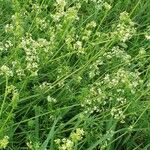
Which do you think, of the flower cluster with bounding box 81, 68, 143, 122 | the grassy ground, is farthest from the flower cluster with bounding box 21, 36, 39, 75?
the flower cluster with bounding box 81, 68, 143, 122

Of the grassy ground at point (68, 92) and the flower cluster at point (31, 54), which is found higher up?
the flower cluster at point (31, 54)

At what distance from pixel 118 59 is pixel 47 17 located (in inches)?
26.0

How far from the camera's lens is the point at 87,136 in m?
2.65

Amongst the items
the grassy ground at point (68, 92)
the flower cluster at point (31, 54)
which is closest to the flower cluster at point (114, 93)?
the grassy ground at point (68, 92)

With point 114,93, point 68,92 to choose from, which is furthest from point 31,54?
point 114,93

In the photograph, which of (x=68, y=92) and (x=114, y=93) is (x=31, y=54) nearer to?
(x=68, y=92)

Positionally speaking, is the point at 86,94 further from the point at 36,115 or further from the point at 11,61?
the point at 11,61

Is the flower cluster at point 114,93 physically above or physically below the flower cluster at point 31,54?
below

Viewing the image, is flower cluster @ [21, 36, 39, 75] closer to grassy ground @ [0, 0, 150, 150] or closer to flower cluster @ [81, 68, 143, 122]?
grassy ground @ [0, 0, 150, 150]

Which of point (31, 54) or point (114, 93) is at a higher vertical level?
point (31, 54)

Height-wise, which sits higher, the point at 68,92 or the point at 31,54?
the point at 31,54

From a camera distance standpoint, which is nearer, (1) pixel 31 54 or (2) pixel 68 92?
(1) pixel 31 54

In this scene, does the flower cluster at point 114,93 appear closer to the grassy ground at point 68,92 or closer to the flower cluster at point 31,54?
the grassy ground at point 68,92

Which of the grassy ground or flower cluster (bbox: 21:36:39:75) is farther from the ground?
flower cluster (bbox: 21:36:39:75)
